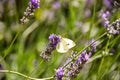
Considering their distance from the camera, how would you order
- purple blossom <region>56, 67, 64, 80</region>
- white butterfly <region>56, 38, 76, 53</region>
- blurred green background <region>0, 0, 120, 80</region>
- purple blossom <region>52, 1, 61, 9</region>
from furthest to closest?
purple blossom <region>52, 1, 61, 9</region> < blurred green background <region>0, 0, 120, 80</region> < white butterfly <region>56, 38, 76, 53</region> < purple blossom <region>56, 67, 64, 80</region>

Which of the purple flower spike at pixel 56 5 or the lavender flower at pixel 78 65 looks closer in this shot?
the lavender flower at pixel 78 65

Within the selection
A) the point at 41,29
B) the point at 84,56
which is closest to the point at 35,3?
the point at 84,56

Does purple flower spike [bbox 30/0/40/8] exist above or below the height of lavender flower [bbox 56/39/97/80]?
above

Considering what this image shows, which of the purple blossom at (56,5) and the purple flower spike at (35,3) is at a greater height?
the purple blossom at (56,5)

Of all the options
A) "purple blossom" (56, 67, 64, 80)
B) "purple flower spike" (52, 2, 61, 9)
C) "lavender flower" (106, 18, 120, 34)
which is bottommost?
"purple blossom" (56, 67, 64, 80)

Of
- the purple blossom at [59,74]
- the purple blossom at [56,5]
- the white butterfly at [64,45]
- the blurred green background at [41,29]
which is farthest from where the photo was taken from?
the purple blossom at [56,5]

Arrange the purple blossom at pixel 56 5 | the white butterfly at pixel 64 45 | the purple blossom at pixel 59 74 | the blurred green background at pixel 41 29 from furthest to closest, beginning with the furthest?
1. the purple blossom at pixel 56 5
2. the blurred green background at pixel 41 29
3. the white butterfly at pixel 64 45
4. the purple blossom at pixel 59 74

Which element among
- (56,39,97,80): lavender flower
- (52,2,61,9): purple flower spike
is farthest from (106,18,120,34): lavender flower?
(52,2,61,9): purple flower spike

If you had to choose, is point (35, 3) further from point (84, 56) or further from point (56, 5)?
point (56, 5)

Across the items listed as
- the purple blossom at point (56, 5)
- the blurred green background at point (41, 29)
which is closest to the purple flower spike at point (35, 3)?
the blurred green background at point (41, 29)

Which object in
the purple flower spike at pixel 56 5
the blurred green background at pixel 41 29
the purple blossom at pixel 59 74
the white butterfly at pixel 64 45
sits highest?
the purple flower spike at pixel 56 5

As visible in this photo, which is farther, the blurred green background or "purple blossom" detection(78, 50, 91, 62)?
the blurred green background

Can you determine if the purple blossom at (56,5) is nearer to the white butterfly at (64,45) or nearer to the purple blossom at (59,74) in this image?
the white butterfly at (64,45)

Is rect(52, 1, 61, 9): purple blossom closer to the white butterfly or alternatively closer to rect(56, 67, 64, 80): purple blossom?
the white butterfly
